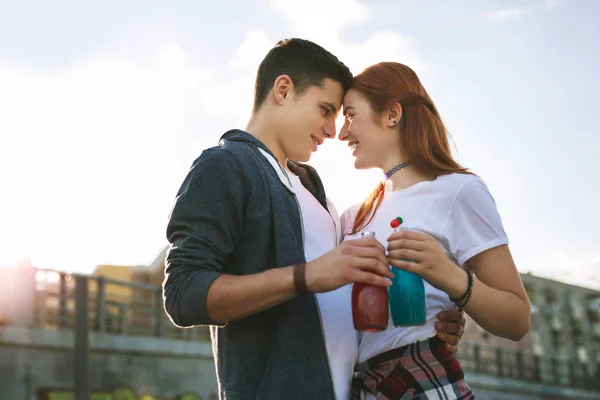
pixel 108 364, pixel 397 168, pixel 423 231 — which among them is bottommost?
pixel 423 231

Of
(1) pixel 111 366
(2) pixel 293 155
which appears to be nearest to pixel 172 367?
(1) pixel 111 366

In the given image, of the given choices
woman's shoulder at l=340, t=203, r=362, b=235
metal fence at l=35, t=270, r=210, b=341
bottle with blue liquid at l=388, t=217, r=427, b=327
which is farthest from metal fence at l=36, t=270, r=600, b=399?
bottle with blue liquid at l=388, t=217, r=427, b=327

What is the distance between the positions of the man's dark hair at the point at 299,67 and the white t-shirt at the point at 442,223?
0.59 metres

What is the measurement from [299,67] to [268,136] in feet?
1.04

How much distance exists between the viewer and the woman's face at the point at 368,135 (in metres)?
3.34

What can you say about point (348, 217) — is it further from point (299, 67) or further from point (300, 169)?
point (299, 67)

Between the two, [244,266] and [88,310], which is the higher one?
[88,310]

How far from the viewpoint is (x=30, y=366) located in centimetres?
1531

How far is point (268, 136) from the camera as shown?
3.25m

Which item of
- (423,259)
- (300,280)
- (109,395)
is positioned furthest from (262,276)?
(109,395)

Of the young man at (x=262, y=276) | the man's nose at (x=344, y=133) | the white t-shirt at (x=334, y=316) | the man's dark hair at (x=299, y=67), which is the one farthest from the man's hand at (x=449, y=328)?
the man's dark hair at (x=299, y=67)

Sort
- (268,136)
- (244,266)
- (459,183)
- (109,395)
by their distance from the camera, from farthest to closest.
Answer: (109,395) < (268,136) < (459,183) < (244,266)

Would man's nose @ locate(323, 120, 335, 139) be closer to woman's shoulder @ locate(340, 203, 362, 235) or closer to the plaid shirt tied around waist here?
woman's shoulder @ locate(340, 203, 362, 235)

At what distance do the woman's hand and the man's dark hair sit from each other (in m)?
0.96
